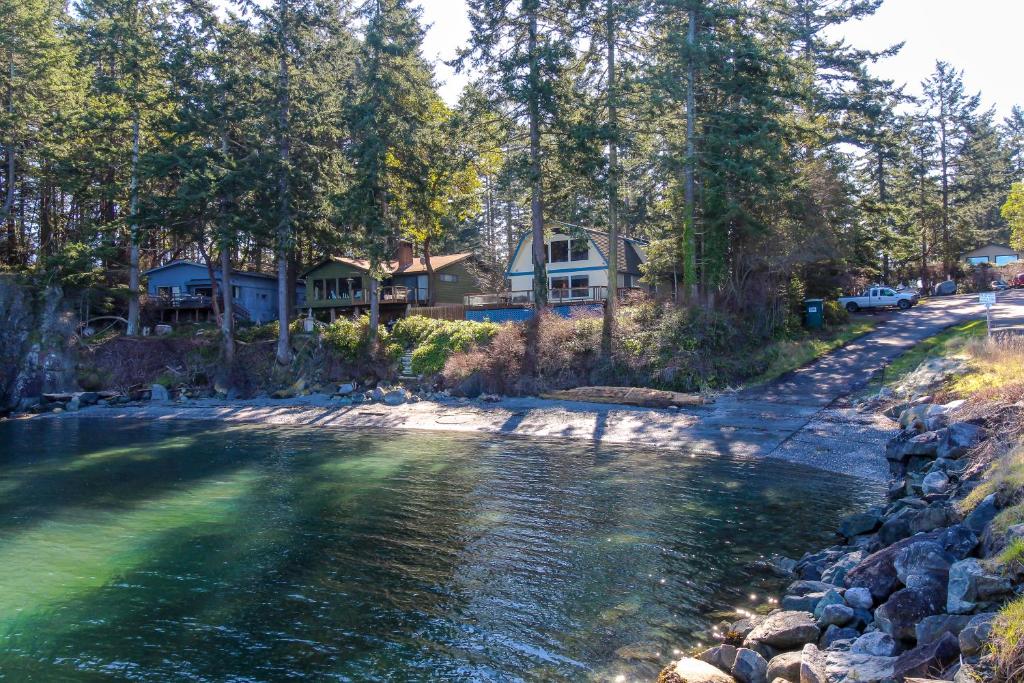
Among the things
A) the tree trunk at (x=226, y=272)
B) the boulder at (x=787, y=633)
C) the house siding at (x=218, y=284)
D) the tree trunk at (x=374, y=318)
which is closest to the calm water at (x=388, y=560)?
the boulder at (x=787, y=633)

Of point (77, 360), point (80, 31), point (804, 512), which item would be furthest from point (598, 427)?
point (80, 31)

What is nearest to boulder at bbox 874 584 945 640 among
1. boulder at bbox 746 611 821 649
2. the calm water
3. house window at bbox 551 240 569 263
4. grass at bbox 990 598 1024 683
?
boulder at bbox 746 611 821 649

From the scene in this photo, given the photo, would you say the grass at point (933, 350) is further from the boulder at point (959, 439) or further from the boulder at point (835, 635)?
the boulder at point (835, 635)

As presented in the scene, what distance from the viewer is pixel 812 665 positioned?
6.44 metres

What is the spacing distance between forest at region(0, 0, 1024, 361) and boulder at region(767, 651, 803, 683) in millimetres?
23721

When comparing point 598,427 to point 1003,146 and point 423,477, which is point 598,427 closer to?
point 423,477

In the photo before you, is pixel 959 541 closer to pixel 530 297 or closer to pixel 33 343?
pixel 530 297

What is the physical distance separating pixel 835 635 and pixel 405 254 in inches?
1777

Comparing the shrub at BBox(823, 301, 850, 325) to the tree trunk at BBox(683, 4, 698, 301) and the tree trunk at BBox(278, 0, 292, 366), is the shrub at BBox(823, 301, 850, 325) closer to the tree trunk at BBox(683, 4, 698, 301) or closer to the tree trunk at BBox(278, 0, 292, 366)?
the tree trunk at BBox(683, 4, 698, 301)

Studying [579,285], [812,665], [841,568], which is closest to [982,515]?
[841,568]

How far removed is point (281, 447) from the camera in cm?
2184

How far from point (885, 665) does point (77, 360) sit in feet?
140

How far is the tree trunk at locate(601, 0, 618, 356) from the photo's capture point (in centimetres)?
2908

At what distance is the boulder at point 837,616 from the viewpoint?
7.59 m
